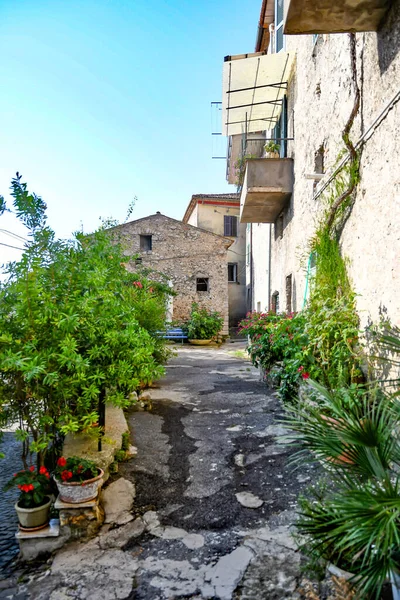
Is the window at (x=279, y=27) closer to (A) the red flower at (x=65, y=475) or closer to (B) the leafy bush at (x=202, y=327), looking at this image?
(A) the red flower at (x=65, y=475)

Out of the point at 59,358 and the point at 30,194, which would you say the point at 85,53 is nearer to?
the point at 30,194

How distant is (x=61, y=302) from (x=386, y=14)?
12.8 feet

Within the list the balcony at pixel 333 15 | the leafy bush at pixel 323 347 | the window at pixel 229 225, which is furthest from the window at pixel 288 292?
the window at pixel 229 225

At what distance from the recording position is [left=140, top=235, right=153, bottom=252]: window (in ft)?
60.5

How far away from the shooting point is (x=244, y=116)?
9781 millimetres

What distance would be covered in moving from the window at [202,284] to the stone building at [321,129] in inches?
246

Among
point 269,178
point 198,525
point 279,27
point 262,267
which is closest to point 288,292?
point 269,178

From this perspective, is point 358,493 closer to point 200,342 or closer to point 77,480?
point 77,480

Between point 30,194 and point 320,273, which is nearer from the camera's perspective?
point 30,194

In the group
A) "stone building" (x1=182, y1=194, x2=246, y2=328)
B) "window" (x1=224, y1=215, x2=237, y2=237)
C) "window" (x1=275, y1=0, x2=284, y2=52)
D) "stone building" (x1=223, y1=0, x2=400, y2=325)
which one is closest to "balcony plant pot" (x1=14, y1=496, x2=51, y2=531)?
"stone building" (x1=223, y1=0, x2=400, y2=325)

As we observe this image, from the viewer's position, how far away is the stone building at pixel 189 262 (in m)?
18.1

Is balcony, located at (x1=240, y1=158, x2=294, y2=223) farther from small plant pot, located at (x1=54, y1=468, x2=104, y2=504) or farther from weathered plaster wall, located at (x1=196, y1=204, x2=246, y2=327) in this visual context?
weathered plaster wall, located at (x1=196, y1=204, x2=246, y2=327)

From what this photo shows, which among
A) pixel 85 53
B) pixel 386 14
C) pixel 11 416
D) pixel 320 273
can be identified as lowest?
pixel 11 416

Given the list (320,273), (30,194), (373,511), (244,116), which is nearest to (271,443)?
(320,273)
